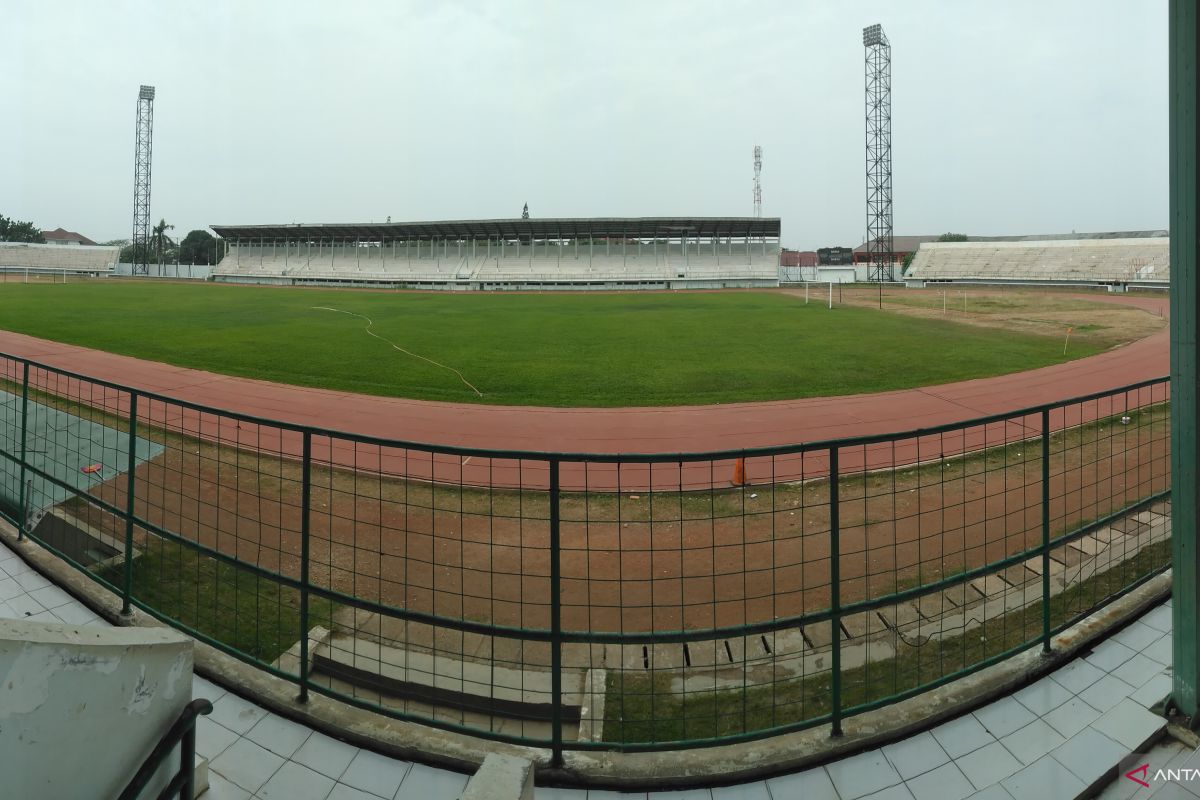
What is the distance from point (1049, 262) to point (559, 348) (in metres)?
74.4

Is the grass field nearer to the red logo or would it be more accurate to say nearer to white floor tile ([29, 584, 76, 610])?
white floor tile ([29, 584, 76, 610])

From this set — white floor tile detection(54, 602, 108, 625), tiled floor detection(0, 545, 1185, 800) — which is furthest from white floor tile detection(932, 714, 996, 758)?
white floor tile detection(54, 602, 108, 625)

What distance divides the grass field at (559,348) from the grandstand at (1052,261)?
41680 mm

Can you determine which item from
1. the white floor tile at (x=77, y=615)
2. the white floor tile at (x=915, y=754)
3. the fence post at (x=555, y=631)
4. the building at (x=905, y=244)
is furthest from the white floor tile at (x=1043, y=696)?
the building at (x=905, y=244)

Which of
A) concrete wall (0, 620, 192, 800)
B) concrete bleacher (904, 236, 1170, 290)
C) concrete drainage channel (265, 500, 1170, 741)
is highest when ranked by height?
concrete bleacher (904, 236, 1170, 290)

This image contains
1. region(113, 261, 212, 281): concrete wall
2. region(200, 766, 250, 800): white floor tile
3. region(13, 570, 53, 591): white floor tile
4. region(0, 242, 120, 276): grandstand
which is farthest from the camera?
region(113, 261, 212, 281): concrete wall

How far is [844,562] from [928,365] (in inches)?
617

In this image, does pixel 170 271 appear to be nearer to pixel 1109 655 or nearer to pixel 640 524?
pixel 640 524

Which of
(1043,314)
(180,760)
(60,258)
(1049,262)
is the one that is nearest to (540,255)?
(1043,314)

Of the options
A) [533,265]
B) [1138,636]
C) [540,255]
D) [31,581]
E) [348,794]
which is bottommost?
[348,794]

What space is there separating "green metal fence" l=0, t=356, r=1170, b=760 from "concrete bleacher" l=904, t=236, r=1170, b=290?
206 feet

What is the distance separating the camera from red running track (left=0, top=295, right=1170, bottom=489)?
448 inches

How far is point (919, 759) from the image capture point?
3713 mm

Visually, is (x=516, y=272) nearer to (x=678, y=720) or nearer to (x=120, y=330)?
(x=120, y=330)
